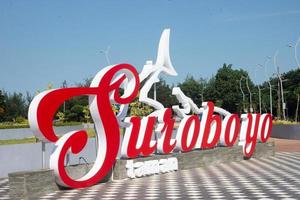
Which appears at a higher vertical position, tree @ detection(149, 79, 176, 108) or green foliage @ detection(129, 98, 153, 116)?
tree @ detection(149, 79, 176, 108)

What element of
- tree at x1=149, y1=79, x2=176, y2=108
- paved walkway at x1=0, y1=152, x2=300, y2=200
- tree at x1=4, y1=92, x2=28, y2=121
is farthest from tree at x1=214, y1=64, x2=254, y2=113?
paved walkway at x1=0, y1=152, x2=300, y2=200

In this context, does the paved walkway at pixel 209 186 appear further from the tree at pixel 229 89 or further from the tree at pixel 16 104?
the tree at pixel 16 104

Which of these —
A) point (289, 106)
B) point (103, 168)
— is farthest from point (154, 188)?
point (289, 106)

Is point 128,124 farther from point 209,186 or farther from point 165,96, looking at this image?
point 165,96

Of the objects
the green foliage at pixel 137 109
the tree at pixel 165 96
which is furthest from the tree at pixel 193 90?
the green foliage at pixel 137 109

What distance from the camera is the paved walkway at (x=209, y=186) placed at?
610 inches

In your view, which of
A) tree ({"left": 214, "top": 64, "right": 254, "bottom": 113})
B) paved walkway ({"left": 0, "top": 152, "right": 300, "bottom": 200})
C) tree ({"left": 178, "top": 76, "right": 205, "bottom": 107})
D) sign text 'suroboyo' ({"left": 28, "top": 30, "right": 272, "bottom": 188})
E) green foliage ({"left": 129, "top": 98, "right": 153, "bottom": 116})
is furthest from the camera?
tree ({"left": 178, "top": 76, "right": 205, "bottom": 107})

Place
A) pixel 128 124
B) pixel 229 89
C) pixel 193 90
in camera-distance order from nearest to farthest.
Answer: pixel 128 124 → pixel 229 89 → pixel 193 90

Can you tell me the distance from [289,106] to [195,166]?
77.5 metres

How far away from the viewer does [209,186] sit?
687 inches

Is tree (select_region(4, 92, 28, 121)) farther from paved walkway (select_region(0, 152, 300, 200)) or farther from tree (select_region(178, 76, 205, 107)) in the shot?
paved walkway (select_region(0, 152, 300, 200))

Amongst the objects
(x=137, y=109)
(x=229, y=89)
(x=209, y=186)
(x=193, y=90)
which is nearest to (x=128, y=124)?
(x=209, y=186)

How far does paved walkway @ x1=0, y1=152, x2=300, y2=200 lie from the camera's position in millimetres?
15484

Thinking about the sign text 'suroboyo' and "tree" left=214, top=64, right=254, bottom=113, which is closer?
the sign text 'suroboyo'
